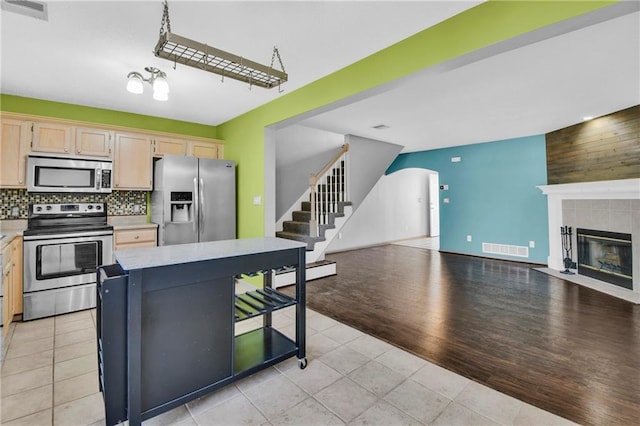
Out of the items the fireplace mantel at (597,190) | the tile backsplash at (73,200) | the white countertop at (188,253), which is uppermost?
the fireplace mantel at (597,190)

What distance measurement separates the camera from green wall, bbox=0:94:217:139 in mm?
3490

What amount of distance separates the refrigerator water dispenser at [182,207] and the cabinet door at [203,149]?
801mm

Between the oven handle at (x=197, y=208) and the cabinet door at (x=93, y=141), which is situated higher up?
the cabinet door at (x=93, y=141)

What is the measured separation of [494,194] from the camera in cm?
625

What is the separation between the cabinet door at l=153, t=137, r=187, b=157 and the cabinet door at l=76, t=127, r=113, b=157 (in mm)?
543

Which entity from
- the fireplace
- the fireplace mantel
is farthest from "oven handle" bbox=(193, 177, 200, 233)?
the fireplace

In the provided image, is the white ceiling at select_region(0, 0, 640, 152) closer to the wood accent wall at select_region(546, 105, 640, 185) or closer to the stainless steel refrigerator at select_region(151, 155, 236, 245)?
the wood accent wall at select_region(546, 105, 640, 185)

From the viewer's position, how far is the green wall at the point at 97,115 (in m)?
3.49

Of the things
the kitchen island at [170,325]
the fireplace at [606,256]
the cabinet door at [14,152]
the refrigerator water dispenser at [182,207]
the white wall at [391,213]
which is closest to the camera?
the kitchen island at [170,325]

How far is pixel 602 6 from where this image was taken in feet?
5.11

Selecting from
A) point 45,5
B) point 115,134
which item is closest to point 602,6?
point 45,5

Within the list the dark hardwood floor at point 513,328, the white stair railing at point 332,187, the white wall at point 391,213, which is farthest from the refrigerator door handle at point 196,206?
the white wall at point 391,213

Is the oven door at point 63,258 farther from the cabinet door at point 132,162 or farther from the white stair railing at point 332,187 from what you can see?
the white stair railing at point 332,187

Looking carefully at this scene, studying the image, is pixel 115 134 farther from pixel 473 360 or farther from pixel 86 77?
pixel 473 360
